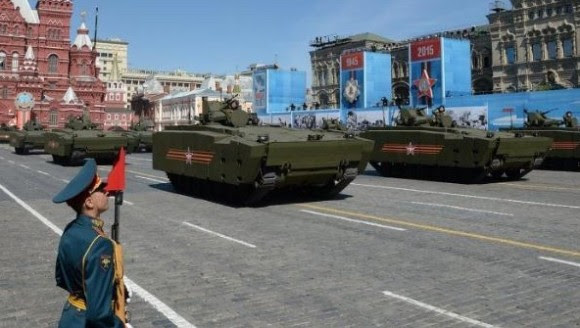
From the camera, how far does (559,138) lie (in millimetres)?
23359

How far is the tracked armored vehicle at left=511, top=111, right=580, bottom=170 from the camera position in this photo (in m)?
22.9

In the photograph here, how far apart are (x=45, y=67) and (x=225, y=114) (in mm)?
77276

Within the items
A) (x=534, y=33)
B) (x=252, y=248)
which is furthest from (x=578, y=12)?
(x=252, y=248)

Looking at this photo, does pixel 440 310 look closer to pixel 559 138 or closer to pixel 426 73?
pixel 559 138

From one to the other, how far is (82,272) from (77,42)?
9235 cm

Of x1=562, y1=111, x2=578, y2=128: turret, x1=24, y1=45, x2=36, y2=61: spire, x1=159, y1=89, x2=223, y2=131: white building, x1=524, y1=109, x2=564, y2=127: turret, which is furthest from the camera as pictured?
x1=159, y1=89, x2=223, y2=131: white building

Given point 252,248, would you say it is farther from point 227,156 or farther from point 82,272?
point 82,272

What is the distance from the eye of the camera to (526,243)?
8.91m

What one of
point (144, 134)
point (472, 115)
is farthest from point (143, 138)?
point (472, 115)

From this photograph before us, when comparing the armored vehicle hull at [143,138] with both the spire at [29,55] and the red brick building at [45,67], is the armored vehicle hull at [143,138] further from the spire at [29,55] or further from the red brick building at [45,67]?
the spire at [29,55]

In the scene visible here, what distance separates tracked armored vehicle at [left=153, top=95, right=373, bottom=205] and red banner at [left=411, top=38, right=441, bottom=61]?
35.9 metres

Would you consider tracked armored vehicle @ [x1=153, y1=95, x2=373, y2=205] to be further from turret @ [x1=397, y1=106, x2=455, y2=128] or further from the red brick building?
the red brick building

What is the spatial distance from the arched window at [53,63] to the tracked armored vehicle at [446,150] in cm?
7455

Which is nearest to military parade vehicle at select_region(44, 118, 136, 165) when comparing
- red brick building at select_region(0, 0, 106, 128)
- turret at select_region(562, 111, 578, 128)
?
turret at select_region(562, 111, 578, 128)
